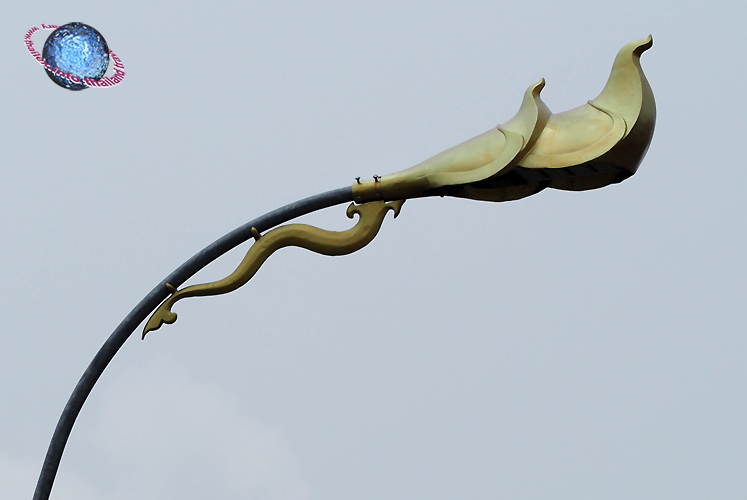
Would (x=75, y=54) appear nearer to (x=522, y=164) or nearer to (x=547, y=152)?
(x=522, y=164)

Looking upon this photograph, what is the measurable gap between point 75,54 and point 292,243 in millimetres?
1783

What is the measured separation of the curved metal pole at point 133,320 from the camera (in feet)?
34.0

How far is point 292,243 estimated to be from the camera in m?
10.4

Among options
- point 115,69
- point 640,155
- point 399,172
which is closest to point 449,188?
point 399,172

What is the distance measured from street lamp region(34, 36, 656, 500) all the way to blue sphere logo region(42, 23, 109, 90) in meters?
1.32

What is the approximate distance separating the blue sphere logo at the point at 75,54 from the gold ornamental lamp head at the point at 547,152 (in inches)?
70.3

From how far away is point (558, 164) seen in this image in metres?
10.0
